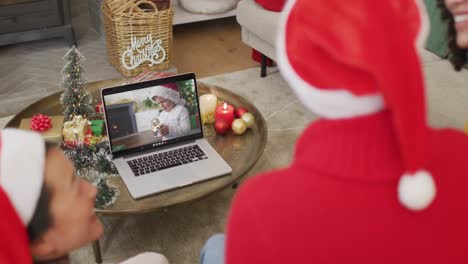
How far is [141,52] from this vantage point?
305cm

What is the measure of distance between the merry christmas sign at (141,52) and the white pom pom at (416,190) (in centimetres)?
247

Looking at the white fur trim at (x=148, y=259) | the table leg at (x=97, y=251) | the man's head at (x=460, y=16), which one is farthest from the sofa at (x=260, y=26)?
the man's head at (x=460, y=16)

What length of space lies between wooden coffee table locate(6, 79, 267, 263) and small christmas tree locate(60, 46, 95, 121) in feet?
0.45

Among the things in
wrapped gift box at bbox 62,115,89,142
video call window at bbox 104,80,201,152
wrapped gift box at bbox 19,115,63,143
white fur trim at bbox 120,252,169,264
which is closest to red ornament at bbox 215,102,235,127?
video call window at bbox 104,80,201,152

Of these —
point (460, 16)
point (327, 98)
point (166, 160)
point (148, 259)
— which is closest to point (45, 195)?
point (327, 98)

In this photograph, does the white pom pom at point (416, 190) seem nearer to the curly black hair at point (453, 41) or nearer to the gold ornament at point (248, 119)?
the curly black hair at point (453, 41)

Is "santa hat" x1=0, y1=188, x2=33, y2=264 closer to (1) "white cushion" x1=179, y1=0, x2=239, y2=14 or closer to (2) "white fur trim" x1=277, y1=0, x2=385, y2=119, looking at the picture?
(2) "white fur trim" x1=277, y1=0, x2=385, y2=119

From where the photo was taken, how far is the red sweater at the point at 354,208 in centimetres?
71

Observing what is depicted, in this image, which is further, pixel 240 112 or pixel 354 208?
pixel 240 112

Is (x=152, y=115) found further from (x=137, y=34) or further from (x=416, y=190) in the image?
(x=416, y=190)

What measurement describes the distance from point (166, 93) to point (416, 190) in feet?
4.59

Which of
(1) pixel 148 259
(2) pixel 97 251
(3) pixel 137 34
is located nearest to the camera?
(1) pixel 148 259

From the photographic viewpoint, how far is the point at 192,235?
2037mm

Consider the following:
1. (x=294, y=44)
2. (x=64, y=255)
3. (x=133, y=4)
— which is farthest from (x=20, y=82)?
(x=294, y=44)
